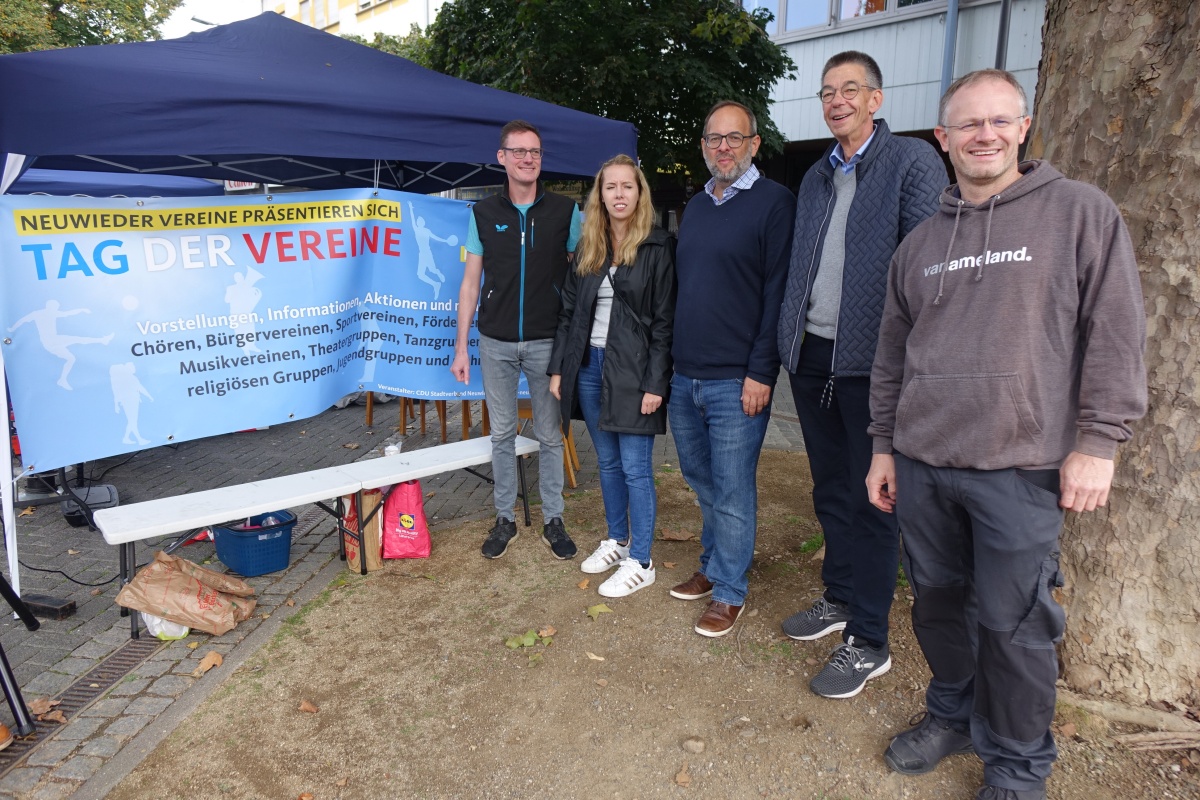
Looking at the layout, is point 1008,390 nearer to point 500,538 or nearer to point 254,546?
point 500,538

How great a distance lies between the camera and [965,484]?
1991 millimetres

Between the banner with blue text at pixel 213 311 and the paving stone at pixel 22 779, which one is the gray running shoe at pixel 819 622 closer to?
the banner with blue text at pixel 213 311

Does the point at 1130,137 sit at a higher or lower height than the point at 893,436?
higher

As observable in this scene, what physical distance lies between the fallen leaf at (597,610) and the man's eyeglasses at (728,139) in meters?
2.09

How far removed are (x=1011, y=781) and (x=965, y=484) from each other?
0.85 meters

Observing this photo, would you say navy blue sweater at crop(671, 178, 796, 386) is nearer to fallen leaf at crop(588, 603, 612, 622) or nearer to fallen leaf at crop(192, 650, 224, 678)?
fallen leaf at crop(588, 603, 612, 622)

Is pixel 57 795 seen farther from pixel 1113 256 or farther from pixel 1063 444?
pixel 1113 256

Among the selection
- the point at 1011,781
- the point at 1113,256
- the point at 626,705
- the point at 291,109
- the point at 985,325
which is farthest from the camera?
the point at 291,109

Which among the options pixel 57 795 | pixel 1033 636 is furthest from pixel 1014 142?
pixel 57 795

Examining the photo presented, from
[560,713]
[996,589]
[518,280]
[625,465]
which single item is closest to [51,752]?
[560,713]

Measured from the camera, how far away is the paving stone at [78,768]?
2.50 metres

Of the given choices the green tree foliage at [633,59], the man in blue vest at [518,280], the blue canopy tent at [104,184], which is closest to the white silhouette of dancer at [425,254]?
the man in blue vest at [518,280]

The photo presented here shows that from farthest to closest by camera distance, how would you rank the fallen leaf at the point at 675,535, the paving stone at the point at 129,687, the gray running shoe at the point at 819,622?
the fallen leaf at the point at 675,535 → the gray running shoe at the point at 819,622 → the paving stone at the point at 129,687

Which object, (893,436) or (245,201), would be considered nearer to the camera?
(893,436)
